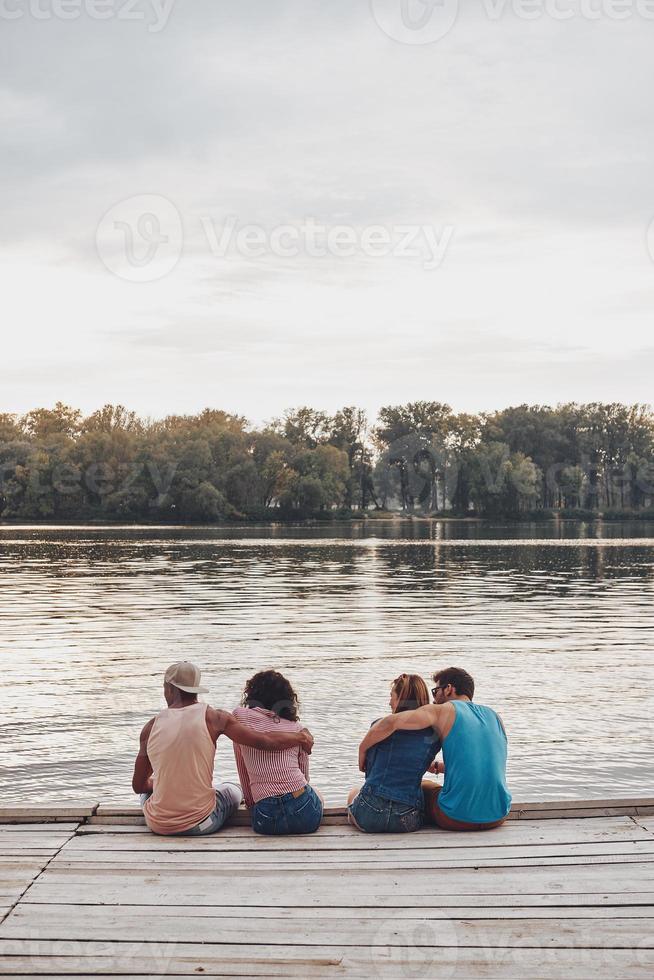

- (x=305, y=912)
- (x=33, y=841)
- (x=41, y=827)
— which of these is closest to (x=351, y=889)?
(x=305, y=912)

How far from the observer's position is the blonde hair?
23.6ft

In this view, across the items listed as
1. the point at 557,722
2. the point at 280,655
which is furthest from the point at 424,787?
the point at 280,655

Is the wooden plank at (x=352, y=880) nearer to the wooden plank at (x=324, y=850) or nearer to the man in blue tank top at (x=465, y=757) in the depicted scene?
the wooden plank at (x=324, y=850)

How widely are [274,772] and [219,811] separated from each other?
0.49 meters

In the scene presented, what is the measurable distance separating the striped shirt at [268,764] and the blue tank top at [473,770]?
107cm

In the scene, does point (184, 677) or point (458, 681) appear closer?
point (184, 677)

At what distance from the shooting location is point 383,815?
A: 23.2ft

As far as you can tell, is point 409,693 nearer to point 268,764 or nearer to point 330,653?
point 268,764

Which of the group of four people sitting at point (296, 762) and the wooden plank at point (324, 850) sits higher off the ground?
the group of four people sitting at point (296, 762)

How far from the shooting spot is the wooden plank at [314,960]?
4977 mm

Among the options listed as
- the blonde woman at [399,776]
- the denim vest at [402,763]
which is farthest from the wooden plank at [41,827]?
the denim vest at [402,763]

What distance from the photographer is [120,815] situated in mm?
7391

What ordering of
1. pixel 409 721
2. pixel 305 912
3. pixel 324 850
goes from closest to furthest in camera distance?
1. pixel 305 912
2. pixel 324 850
3. pixel 409 721

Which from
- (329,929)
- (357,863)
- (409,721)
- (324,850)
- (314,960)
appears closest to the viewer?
(314,960)
